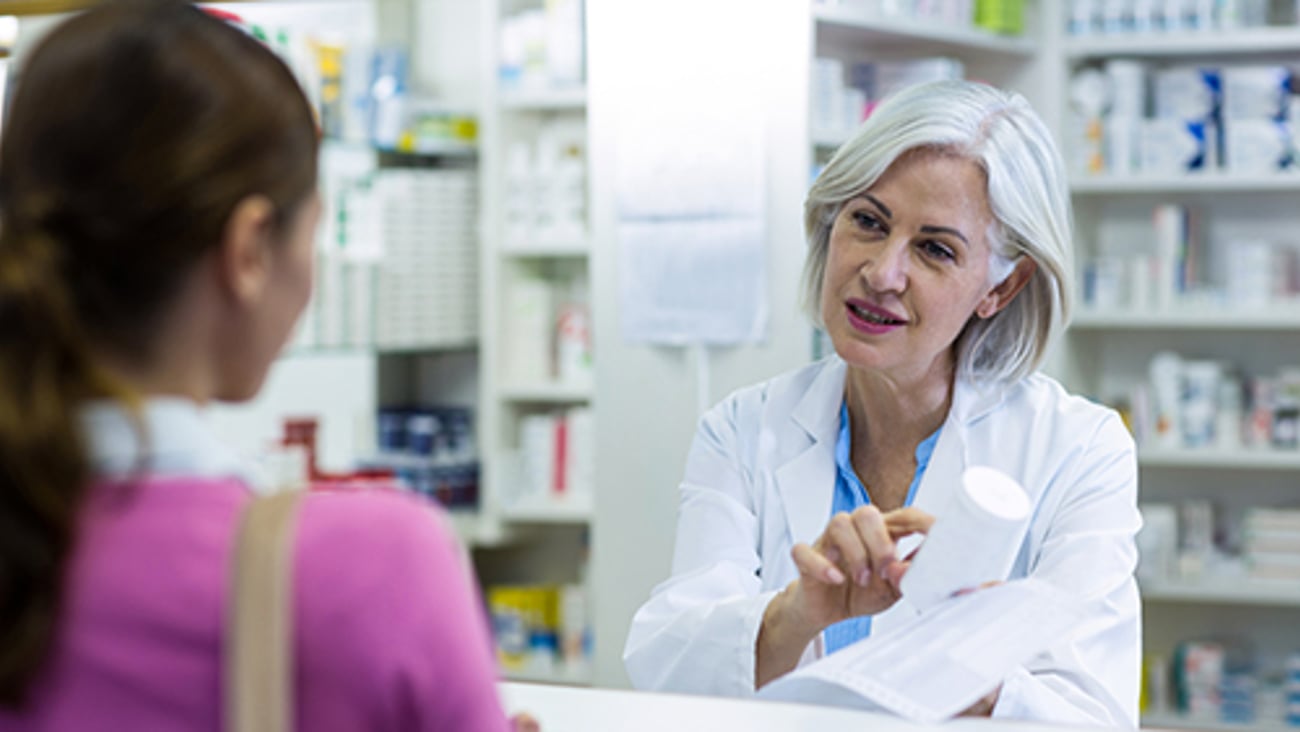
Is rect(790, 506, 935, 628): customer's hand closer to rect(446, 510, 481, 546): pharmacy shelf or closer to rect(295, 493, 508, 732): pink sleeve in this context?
rect(295, 493, 508, 732): pink sleeve

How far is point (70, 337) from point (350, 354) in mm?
4203

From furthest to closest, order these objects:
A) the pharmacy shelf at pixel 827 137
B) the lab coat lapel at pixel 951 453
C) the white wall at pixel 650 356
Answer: the pharmacy shelf at pixel 827 137, the white wall at pixel 650 356, the lab coat lapel at pixel 951 453

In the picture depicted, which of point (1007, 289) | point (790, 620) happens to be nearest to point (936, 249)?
point (1007, 289)

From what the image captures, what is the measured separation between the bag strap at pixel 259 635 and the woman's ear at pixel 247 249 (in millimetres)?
136

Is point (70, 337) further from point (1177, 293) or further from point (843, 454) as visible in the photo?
point (1177, 293)

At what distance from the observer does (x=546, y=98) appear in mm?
4656

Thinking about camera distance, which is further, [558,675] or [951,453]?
[558,675]

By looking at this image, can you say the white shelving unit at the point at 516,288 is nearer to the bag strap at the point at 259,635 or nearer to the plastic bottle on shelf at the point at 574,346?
the plastic bottle on shelf at the point at 574,346

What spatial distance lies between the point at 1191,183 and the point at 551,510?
6.74 feet

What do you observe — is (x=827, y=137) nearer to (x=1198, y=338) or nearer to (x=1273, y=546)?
(x=1198, y=338)

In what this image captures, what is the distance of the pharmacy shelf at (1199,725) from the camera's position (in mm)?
4262

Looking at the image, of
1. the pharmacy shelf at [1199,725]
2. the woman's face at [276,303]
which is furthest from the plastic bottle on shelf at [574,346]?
the woman's face at [276,303]

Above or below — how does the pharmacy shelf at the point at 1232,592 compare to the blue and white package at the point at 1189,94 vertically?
below

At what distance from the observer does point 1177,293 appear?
4438 mm
